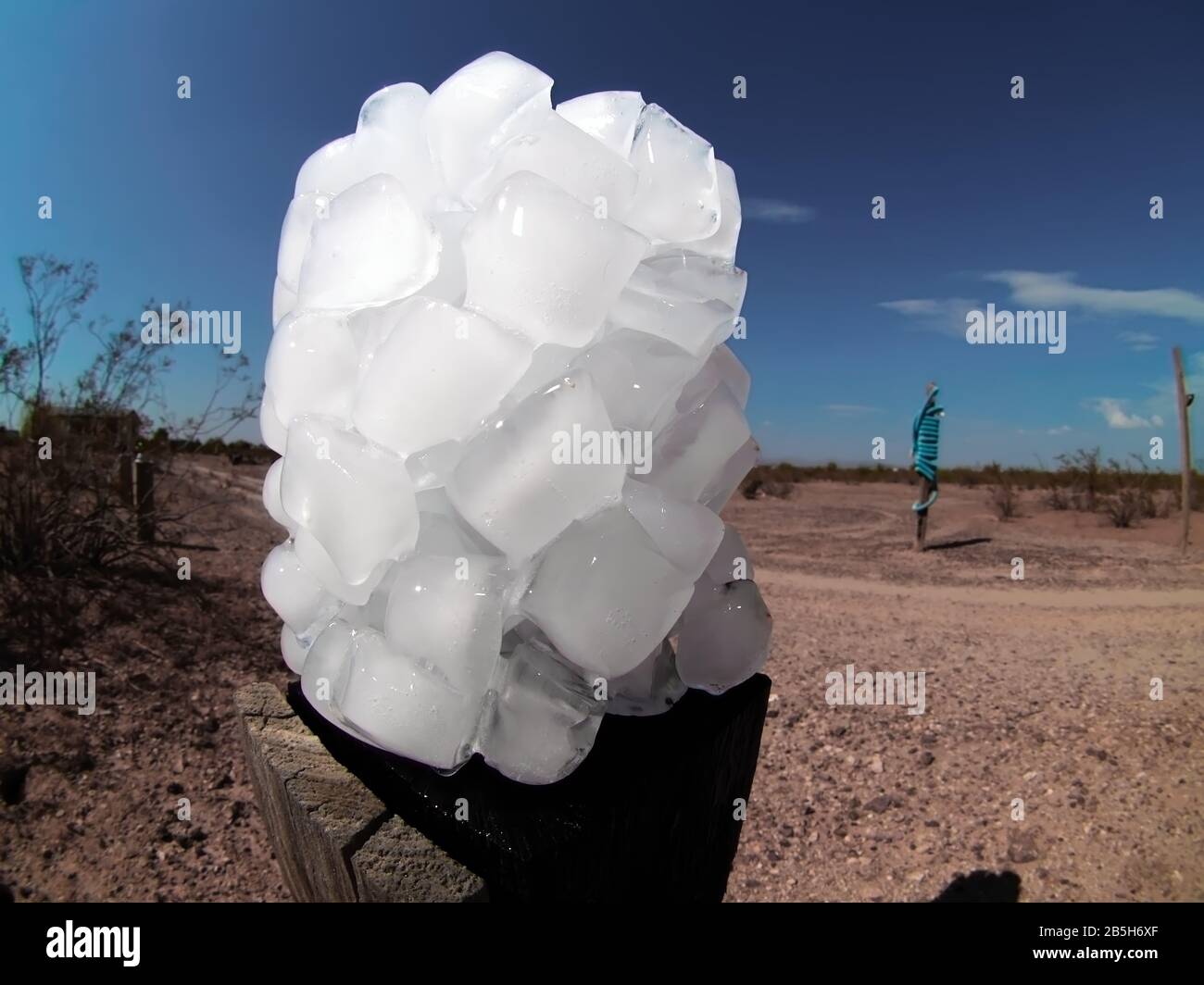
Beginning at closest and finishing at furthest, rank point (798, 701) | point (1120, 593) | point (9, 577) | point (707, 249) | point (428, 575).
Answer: point (428, 575)
point (707, 249)
point (798, 701)
point (9, 577)
point (1120, 593)

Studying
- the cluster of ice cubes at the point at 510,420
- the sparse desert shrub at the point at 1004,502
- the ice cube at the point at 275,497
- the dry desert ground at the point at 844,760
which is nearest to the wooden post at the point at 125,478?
the dry desert ground at the point at 844,760

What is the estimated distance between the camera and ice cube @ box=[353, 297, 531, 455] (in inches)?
38.3

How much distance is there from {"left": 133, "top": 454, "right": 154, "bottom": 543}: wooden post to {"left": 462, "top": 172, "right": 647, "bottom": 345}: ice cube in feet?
14.0

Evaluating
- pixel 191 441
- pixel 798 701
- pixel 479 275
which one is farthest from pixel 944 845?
pixel 191 441

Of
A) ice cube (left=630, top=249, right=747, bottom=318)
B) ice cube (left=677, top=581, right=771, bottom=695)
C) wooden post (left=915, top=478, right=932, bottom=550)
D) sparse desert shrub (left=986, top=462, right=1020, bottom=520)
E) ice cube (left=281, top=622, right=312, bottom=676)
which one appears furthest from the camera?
sparse desert shrub (left=986, top=462, right=1020, bottom=520)

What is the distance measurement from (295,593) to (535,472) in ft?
1.98

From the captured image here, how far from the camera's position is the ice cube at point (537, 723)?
3.35 ft

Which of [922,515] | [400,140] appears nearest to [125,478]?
[400,140]

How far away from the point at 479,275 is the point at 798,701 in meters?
2.98

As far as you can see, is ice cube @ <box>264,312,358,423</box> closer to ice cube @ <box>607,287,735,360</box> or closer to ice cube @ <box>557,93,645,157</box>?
ice cube @ <box>607,287,735,360</box>

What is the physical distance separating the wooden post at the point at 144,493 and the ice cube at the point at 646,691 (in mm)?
4174

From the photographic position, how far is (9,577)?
371 centimetres

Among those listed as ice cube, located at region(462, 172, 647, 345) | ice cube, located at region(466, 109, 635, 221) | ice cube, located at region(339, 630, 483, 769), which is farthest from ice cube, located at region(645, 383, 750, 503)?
ice cube, located at region(339, 630, 483, 769)
